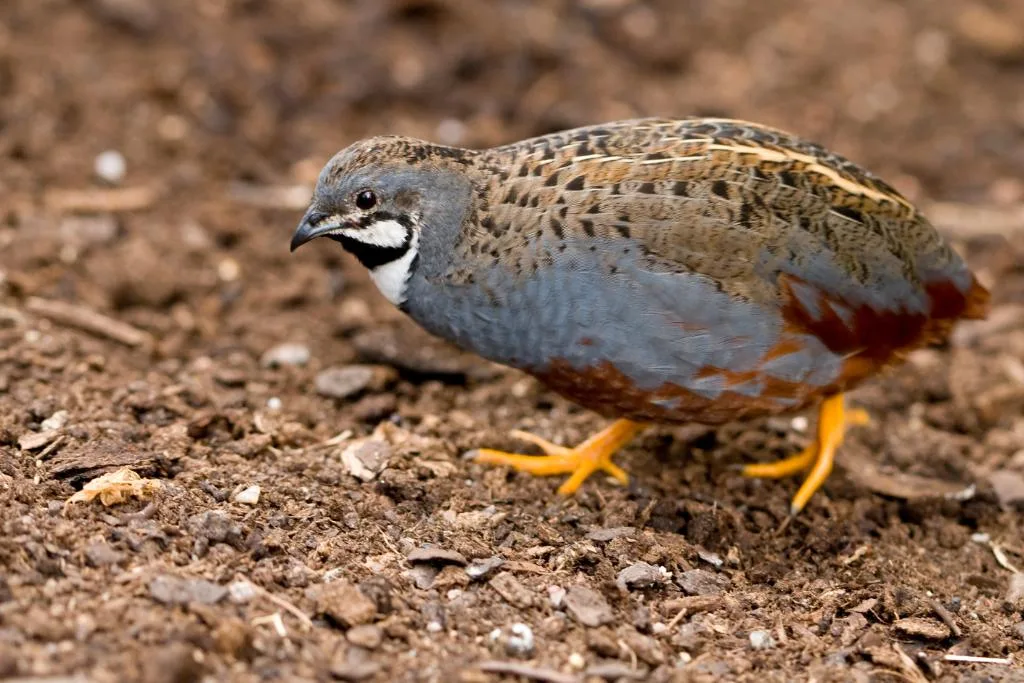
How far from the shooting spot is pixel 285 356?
19.6ft

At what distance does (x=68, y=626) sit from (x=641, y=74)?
584 centimetres

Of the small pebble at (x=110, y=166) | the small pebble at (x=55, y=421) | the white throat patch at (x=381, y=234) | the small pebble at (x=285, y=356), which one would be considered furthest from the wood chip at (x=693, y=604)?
the small pebble at (x=110, y=166)

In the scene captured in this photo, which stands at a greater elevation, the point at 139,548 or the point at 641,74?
the point at 641,74

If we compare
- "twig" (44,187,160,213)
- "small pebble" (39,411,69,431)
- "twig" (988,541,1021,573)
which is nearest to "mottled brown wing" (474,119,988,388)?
"twig" (988,541,1021,573)

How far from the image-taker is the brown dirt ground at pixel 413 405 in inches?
160

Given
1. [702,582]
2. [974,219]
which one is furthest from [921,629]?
[974,219]

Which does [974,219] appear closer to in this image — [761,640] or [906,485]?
[906,485]

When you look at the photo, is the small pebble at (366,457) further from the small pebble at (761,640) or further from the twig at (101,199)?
the twig at (101,199)

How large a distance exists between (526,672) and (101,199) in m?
4.21

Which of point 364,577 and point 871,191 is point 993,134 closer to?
point 871,191

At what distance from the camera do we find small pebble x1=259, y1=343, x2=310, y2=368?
5922 millimetres

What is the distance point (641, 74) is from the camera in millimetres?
8414

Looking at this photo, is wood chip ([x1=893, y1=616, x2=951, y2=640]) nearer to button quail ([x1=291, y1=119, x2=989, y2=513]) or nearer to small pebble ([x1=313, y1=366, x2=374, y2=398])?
button quail ([x1=291, y1=119, x2=989, y2=513])

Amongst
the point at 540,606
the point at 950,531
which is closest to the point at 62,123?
the point at 540,606
